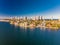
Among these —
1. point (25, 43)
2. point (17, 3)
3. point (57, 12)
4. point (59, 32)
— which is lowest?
point (25, 43)

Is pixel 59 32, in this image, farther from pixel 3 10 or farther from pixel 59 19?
pixel 3 10

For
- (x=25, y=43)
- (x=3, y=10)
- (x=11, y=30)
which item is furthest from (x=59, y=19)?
(x=3, y=10)

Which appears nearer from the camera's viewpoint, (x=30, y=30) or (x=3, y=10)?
(x=30, y=30)

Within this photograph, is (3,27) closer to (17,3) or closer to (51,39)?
(17,3)

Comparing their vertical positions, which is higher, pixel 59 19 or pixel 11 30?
pixel 59 19

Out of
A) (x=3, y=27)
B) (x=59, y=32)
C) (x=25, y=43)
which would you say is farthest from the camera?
(x=3, y=27)

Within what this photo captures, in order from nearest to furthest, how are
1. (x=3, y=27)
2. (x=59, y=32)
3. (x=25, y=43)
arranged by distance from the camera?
1. (x=59, y=32)
2. (x=25, y=43)
3. (x=3, y=27)
